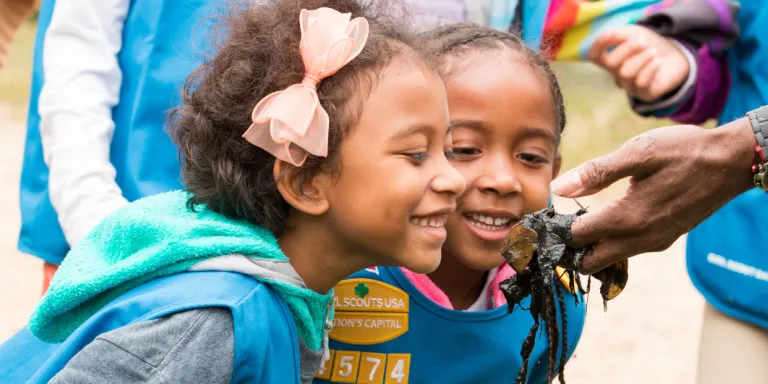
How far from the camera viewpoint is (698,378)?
3.54 meters

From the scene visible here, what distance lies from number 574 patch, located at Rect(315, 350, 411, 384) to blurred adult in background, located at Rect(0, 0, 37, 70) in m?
1.55

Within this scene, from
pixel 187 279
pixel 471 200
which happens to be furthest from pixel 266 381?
pixel 471 200

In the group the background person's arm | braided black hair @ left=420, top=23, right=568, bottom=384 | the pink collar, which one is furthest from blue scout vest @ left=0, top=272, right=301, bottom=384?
the background person's arm

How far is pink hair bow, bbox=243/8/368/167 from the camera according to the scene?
2.15 meters

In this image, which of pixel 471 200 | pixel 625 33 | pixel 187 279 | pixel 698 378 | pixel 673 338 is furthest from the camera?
pixel 673 338

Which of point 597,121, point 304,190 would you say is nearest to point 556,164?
point 304,190

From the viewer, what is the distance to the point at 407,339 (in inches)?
108

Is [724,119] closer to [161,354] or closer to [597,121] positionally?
[161,354]

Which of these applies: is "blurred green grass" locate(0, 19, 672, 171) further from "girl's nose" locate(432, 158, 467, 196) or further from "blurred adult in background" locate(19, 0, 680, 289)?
"girl's nose" locate(432, 158, 467, 196)

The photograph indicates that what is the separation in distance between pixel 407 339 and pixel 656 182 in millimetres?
857

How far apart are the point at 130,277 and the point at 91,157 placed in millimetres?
658

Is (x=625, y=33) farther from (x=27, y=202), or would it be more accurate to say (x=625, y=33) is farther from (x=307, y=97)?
(x=27, y=202)

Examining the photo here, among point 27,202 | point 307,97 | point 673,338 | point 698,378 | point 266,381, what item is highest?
point 307,97

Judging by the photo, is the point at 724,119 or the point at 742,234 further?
the point at 724,119
